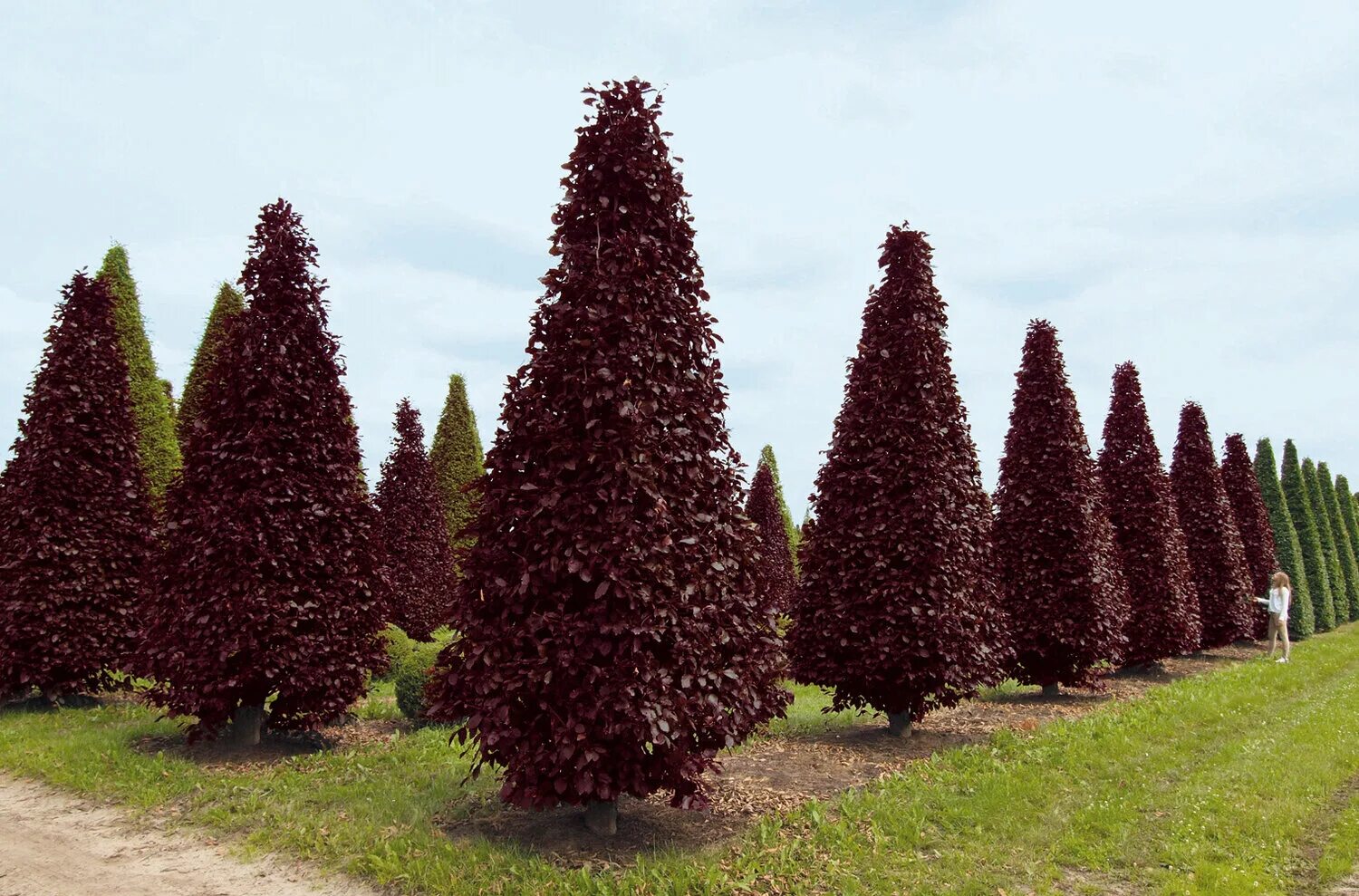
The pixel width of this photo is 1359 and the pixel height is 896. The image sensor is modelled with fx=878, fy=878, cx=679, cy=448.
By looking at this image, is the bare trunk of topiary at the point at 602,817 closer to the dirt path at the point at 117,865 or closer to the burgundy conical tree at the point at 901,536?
the dirt path at the point at 117,865

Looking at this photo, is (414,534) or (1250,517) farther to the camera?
(1250,517)

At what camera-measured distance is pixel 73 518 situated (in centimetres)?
1387

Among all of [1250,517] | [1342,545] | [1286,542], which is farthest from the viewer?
[1342,545]

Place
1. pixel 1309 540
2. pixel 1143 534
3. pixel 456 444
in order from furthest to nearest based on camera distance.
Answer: pixel 1309 540
pixel 456 444
pixel 1143 534

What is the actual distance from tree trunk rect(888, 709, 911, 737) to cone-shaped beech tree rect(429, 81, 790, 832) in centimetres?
486

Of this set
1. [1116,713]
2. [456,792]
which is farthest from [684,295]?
[1116,713]

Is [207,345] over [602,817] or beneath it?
over

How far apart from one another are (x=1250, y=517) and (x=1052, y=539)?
19301mm

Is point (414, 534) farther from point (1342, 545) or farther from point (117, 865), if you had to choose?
point (1342, 545)

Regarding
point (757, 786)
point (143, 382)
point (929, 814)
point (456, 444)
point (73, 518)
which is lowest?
point (929, 814)

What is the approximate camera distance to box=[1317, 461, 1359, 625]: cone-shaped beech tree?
4003cm

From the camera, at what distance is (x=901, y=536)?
38.6ft

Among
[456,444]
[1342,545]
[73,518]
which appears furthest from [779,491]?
[73,518]

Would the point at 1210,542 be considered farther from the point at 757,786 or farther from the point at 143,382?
the point at 143,382
